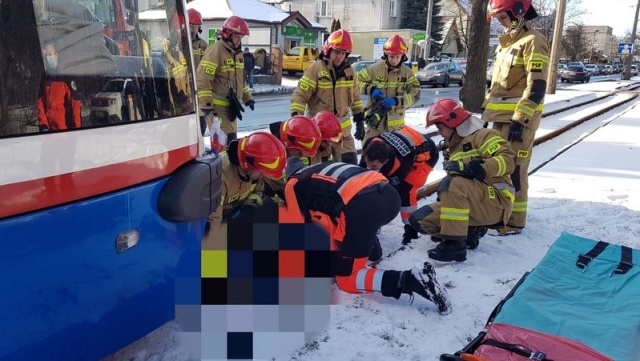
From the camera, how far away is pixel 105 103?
6.13 ft

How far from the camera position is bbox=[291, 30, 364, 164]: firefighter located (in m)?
5.28

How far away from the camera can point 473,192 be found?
156 inches

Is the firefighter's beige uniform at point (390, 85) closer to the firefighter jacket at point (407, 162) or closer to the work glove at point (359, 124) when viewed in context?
the work glove at point (359, 124)

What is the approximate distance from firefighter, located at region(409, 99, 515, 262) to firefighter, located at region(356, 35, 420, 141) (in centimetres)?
192

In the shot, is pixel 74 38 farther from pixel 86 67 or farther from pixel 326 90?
pixel 326 90

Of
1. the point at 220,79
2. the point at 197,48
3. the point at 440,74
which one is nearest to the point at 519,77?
the point at 220,79

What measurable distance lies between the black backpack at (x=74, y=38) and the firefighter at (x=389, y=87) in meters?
4.34

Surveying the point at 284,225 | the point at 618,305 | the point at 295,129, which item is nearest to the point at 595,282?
the point at 618,305

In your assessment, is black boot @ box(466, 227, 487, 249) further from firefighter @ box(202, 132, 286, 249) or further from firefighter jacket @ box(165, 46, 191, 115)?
firefighter jacket @ box(165, 46, 191, 115)

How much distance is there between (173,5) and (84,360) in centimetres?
147

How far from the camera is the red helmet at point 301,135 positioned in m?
3.83

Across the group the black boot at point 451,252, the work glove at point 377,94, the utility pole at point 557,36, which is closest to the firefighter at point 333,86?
the work glove at point 377,94

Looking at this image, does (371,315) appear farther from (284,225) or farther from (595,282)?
(595,282)

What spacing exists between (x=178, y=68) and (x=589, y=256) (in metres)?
2.91
